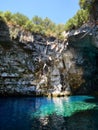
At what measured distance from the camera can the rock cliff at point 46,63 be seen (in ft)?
122

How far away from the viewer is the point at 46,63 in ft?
131

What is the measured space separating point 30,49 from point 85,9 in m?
11.2

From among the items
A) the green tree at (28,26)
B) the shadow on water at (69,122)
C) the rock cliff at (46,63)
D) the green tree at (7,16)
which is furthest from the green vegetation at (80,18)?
the shadow on water at (69,122)

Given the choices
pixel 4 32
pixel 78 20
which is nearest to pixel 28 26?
pixel 4 32

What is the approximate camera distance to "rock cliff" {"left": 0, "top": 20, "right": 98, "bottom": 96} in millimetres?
37312

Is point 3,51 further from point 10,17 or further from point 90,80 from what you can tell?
point 90,80

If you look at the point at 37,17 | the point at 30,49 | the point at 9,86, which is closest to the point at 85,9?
the point at 30,49

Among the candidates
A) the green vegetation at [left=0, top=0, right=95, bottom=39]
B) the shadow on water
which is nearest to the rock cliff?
the green vegetation at [left=0, top=0, right=95, bottom=39]

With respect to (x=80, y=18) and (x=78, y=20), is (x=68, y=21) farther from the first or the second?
A: (x=80, y=18)

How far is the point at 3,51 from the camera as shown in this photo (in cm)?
3759

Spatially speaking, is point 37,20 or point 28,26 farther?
point 37,20

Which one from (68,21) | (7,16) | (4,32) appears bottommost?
(4,32)


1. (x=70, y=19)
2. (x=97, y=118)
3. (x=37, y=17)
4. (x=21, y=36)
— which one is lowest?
(x=97, y=118)

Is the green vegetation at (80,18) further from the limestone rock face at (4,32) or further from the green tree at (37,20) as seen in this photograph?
the green tree at (37,20)
